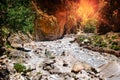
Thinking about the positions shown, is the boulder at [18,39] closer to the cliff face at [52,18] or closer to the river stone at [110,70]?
the cliff face at [52,18]

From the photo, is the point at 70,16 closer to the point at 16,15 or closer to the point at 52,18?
the point at 52,18

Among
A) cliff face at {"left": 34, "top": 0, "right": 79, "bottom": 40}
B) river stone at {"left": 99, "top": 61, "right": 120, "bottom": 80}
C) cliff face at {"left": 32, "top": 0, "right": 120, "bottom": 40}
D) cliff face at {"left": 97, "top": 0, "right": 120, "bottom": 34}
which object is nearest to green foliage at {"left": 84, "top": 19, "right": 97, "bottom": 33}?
cliff face at {"left": 32, "top": 0, "right": 120, "bottom": 40}

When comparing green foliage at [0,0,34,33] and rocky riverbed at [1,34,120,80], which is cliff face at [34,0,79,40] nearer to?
rocky riverbed at [1,34,120,80]

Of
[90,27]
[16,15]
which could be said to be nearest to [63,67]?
[16,15]

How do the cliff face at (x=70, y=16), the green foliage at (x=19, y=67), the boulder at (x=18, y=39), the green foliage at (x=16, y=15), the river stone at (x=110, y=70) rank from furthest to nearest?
Answer: 1. the cliff face at (x=70, y=16)
2. the boulder at (x=18, y=39)
3. the green foliage at (x=16, y=15)
4. the river stone at (x=110, y=70)
5. the green foliage at (x=19, y=67)

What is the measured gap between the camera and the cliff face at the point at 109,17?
3209cm

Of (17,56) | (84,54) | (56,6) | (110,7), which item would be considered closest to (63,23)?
(56,6)

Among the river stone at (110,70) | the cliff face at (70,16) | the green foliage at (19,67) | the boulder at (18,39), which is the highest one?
the cliff face at (70,16)

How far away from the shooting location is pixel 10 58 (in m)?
20.9

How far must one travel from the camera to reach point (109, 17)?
34219mm

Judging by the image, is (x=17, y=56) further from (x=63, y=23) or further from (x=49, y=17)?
(x=63, y=23)

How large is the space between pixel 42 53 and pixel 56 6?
758 inches

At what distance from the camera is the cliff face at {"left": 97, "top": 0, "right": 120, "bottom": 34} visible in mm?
32094

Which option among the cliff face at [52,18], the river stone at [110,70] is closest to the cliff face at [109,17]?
the cliff face at [52,18]
